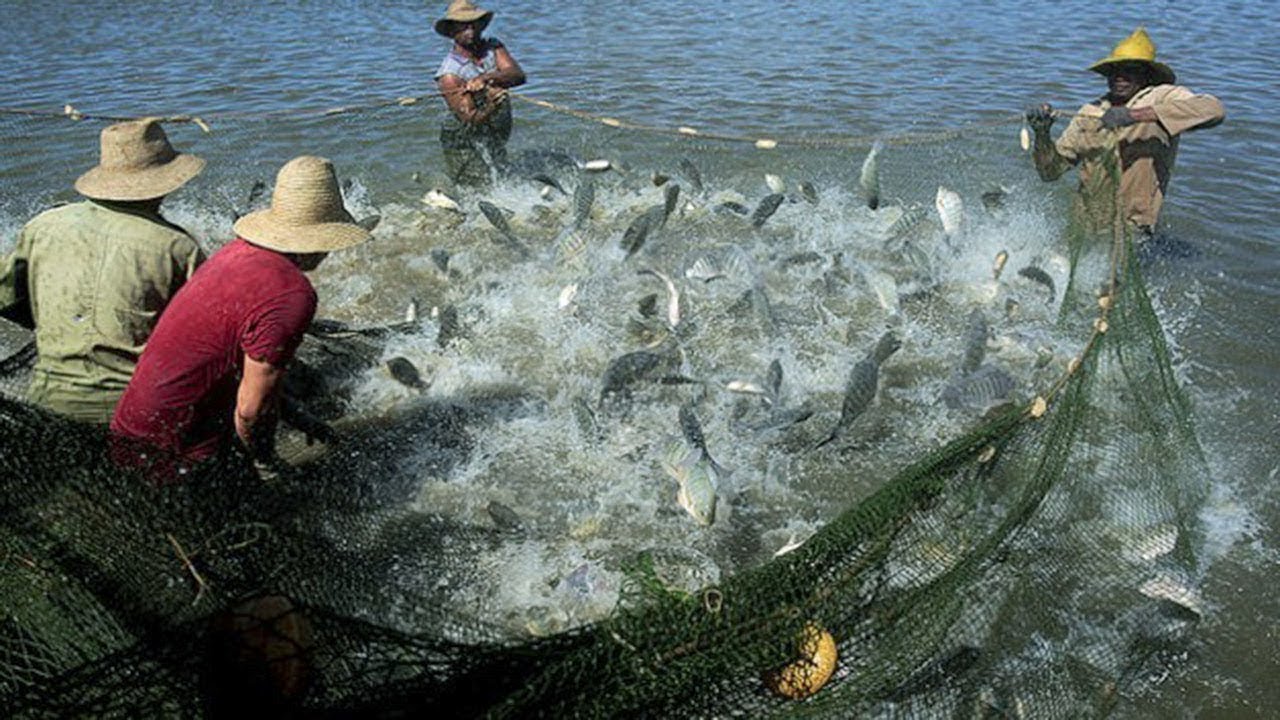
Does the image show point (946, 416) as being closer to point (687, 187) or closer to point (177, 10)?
point (687, 187)

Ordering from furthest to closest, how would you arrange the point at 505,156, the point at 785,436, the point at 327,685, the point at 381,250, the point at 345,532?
the point at 505,156 < the point at 381,250 < the point at 785,436 < the point at 345,532 < the point at 327,685

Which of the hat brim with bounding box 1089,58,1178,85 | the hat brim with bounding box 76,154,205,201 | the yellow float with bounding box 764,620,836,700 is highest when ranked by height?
the hat brim with bounding box 1089,58,1178,85

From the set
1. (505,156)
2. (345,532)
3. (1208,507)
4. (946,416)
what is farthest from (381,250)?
(1208,507)

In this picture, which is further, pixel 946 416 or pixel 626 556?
pixel 946 416

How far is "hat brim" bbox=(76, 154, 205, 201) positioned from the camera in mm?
3988

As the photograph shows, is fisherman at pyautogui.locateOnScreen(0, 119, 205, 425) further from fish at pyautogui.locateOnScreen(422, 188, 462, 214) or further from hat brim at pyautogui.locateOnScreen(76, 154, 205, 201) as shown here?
fish at pyautogui.locateOnScreen(422, 188, 462, 214)

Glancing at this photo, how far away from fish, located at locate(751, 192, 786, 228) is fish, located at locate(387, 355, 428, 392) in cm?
359

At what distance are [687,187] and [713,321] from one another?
9.41 ft

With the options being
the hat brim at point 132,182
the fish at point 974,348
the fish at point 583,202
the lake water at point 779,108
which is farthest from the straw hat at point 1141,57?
the hat brim at point 132,182

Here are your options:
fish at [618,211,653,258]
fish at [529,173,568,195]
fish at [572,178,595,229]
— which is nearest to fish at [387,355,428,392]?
Answer: fish at [618,211,653,258]

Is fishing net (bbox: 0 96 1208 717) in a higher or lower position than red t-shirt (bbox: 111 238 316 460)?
lower

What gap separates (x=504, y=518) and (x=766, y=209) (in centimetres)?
435

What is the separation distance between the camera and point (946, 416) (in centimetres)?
569

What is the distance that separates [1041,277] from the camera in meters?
6.97
